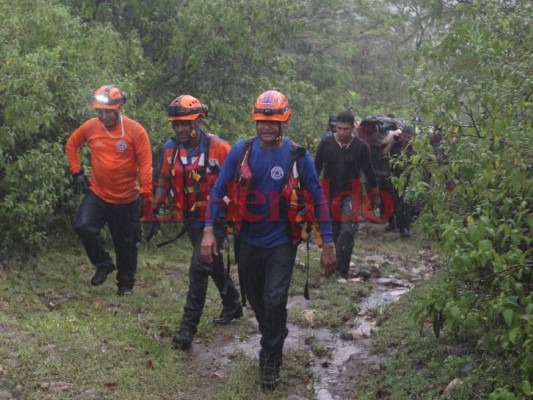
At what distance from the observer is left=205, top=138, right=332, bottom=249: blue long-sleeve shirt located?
6.32m

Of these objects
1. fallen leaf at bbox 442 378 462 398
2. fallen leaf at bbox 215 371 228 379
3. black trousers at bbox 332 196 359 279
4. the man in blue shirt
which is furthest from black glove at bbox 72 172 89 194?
fallen leaf at bbox 442 378 462 398

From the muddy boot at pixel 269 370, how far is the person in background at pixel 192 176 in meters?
1.11

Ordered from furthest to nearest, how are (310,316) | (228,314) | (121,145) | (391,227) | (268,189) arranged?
(391,227) → (310,316) → (121,145) → (228,314) → (268,189)

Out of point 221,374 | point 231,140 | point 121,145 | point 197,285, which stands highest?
point 231,140

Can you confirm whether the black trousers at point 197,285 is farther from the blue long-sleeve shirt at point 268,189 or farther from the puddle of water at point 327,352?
the blue long-sleeve shirt at point 268,189

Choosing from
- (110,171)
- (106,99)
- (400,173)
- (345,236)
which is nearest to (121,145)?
(110,171)

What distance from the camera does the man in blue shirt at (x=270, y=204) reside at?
6.30 m

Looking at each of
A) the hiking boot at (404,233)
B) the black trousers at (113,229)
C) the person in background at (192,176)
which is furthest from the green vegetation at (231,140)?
the hiking boot at (404,233)

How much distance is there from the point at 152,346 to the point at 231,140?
6034 mm

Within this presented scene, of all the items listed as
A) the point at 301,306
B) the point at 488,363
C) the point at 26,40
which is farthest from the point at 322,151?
the point at 488,363

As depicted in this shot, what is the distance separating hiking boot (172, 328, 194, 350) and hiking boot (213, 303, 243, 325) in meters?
0.87

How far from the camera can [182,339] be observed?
7281mm

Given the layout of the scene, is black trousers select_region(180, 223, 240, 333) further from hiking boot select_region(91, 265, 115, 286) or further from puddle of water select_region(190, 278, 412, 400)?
hiking boot select_region(91, 265, 115, 286)

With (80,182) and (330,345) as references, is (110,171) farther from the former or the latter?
(330,345)
